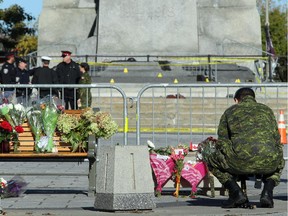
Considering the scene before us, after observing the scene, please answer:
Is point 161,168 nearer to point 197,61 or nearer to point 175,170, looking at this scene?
point 175,170

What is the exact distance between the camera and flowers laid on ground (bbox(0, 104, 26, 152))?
13305 mm

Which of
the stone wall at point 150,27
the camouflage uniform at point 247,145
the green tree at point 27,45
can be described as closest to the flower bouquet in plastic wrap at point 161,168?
the camouflage uniform at point 247,145

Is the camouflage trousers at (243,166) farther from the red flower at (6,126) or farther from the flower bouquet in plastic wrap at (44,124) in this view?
the red flower at (6,126)

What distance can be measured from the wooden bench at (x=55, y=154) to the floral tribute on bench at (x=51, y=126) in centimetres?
6

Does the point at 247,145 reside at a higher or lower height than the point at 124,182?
higher

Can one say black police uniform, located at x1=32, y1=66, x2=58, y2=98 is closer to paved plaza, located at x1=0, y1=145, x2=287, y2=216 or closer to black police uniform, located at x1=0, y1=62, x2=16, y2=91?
black police uniform, located at x1=0, y1=62, x2=16, y2=91

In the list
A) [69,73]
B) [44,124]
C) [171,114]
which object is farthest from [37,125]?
[69,73]

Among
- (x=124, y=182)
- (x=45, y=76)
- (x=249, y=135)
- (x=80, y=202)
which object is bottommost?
(x=80, y=202)

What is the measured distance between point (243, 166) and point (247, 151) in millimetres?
165

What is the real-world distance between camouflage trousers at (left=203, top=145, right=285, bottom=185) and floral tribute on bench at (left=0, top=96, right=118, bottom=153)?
6.68ft

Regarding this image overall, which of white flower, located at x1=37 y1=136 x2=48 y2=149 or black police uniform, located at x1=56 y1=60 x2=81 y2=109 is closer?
white flower, located at x1=37 y1=136 x2=48 y2=149

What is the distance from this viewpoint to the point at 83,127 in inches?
530

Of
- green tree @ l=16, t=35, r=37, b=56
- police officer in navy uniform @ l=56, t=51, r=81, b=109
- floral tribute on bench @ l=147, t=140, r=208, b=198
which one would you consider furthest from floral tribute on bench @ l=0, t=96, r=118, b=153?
green tree @ l=16, t=35, r=37, b=56

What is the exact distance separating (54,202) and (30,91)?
9.39 ft
